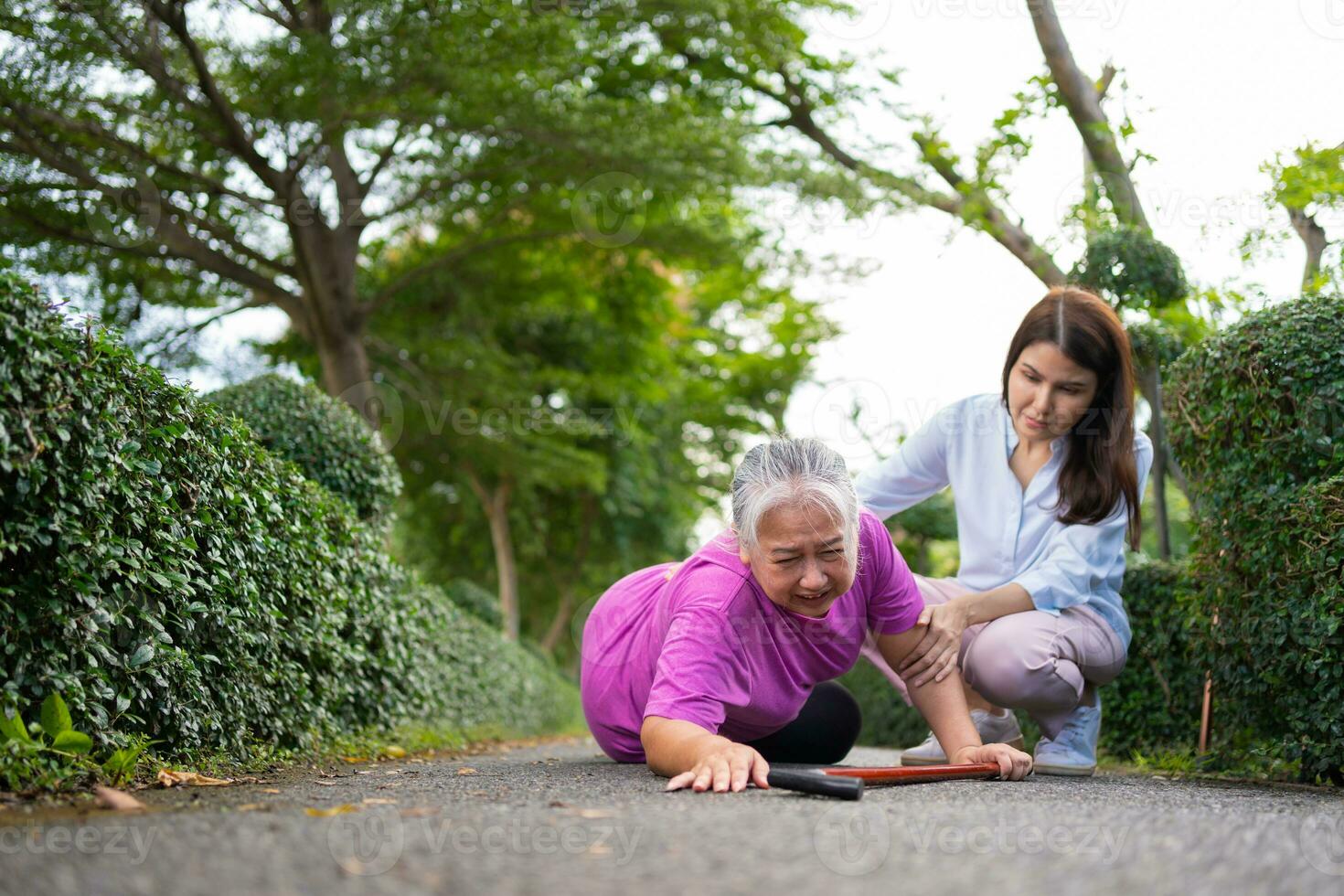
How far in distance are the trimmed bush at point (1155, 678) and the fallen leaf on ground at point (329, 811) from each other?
12.8 ft

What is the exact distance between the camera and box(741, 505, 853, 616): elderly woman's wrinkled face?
3148 millimetres

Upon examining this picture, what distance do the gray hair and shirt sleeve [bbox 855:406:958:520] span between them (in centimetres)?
143

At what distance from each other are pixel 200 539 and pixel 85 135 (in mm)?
7578

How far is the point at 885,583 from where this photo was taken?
367cm

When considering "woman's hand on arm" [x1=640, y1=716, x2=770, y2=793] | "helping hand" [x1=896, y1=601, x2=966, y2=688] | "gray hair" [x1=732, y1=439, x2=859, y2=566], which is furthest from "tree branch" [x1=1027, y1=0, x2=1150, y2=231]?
"woman's hand on arm" [x1=640, y1=716, x2=770, y2=793]

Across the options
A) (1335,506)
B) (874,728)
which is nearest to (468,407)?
(874,728)

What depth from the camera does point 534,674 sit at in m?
13.2

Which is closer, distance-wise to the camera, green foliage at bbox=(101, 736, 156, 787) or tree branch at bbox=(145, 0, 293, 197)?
green foliage at bbox=(101, 736, 156, 787)

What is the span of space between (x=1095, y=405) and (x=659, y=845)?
3017 mm

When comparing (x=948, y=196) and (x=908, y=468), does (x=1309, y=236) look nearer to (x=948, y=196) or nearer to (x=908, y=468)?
(x=908, y=468)

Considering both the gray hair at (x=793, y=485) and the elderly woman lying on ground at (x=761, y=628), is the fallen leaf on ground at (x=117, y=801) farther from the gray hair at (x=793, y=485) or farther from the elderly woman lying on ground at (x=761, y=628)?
the gray hair at (x=793, y=485)

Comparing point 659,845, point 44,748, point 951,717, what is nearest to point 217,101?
point 44,748

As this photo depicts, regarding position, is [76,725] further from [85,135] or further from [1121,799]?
[85,135]

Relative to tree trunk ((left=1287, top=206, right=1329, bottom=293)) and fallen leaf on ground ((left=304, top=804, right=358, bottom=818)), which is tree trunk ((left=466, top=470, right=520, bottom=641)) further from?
fallen leaf on ground ((left=304, top=804, right=358, bottom=818))
